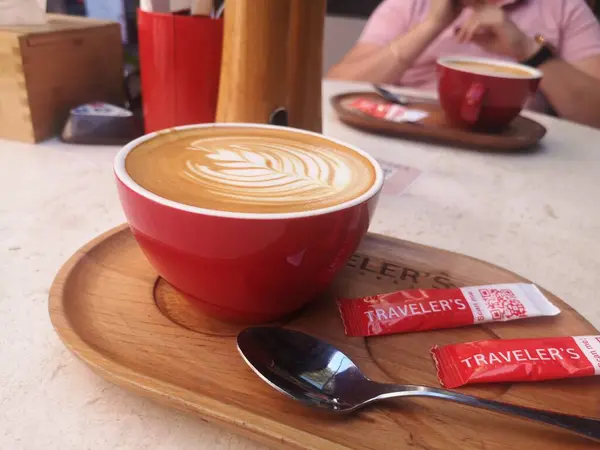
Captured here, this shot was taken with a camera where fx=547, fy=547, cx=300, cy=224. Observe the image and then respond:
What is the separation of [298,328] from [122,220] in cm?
31

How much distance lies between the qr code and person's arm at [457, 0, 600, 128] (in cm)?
119

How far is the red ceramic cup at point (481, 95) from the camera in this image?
0.91 metres

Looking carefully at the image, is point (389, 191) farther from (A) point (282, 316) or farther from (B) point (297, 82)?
(A) point (282, 316)

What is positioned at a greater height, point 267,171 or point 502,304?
point 267,171

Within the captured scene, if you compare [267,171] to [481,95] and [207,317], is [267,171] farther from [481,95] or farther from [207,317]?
[481,95]

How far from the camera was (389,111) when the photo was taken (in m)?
1.06

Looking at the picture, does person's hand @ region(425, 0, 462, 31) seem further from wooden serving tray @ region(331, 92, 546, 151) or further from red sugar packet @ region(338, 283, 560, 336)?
red sugar packet @ region(338, 283, 560, 336)

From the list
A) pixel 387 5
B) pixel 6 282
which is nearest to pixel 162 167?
pixel 6 282

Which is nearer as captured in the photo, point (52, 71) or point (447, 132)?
point (52, 71)

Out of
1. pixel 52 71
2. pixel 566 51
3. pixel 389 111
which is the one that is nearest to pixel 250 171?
pixel 52 71

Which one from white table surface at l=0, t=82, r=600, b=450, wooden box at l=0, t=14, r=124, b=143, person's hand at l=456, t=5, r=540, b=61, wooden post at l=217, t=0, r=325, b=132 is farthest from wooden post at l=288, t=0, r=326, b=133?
person's hand at l=456, t=5, r=540, b=61

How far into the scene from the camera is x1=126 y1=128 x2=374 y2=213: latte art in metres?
0.41

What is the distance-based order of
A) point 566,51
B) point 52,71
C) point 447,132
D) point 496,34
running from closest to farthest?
point 52,71
point 447,132
point 496,34
point 566,51

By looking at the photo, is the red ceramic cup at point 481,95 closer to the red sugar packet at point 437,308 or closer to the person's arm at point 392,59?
the red sugar packet at point 437,308
